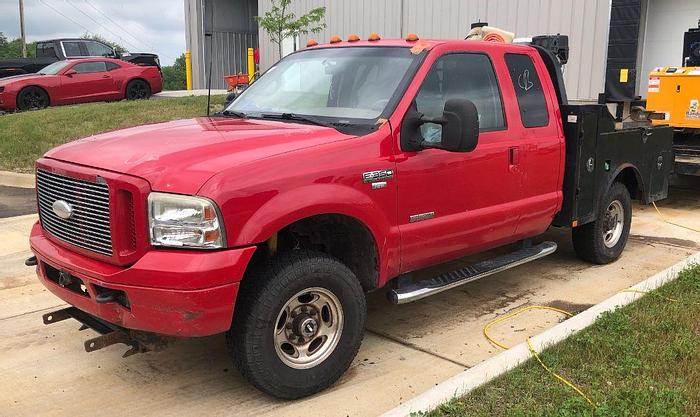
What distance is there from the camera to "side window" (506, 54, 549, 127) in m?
4.96

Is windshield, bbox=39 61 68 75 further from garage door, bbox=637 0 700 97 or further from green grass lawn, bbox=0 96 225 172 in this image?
garage door, bbox=637 0 700 97

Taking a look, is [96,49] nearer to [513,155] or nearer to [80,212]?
[513,155]

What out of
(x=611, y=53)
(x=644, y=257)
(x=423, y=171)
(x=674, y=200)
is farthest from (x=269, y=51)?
(x=423, y=171)

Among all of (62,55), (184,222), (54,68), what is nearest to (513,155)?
(184,222)

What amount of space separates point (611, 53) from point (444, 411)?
1219 cm

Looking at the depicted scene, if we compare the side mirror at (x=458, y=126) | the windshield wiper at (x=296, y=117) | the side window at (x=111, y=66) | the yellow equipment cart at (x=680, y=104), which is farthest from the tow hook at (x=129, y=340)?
the side window at (x=111, y=66)

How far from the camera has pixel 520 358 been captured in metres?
3.83

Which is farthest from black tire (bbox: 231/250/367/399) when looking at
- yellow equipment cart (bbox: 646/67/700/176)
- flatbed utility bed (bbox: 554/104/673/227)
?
yellow equipment cart (bbox: 646/67/700/176)

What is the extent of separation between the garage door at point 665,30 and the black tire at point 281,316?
Answer: 39.5 ft

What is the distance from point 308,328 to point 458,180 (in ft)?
4.83

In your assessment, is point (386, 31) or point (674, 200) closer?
point (674, 200)

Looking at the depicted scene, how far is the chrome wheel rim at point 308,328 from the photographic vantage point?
11.6 feet

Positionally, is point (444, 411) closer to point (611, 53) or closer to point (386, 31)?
point (611, 53)

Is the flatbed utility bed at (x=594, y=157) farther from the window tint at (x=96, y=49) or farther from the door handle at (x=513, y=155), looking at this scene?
the window tint at (x=96, y=49)
